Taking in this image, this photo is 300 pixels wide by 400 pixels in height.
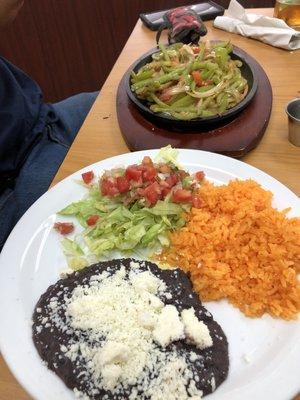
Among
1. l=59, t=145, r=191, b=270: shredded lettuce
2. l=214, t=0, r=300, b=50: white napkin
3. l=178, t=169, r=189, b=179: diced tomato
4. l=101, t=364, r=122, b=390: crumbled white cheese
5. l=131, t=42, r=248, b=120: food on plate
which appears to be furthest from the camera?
l=214, t=0, r=300, b=50: white napkin

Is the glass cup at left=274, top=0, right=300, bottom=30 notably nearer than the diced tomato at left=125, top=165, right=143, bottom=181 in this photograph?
No

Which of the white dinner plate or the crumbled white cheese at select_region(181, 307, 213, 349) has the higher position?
the crumbled white cheese at select_region(181, 307, 213, 349)

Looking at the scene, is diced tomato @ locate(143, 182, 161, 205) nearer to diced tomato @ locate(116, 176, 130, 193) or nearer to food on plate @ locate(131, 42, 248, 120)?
diced tomato @ locate(116, 176, 130, 193)

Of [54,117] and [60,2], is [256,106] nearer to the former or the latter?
[54,117]

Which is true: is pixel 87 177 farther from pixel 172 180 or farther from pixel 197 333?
pixel 197 333

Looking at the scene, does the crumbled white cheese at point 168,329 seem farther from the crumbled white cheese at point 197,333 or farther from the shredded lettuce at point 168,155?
the shredded lettuce at point 168,155

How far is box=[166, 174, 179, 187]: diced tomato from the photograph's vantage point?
1.50 meters

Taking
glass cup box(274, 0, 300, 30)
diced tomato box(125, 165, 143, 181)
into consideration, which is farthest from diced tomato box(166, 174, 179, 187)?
glass cup box(274, 0, 300, 30)

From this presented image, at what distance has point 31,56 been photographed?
143 inches

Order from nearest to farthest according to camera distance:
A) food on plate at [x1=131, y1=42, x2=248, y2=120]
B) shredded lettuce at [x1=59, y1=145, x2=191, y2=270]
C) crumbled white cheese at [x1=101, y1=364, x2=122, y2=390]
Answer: crumbled white cheese at [x1=101, y1=364, x2=122, y2=390]
shredded lettuce at [x1=59, y1=145, x2=191, y2=270]
food on plate at [x1=131, y1=42, x2=248, y2=120]

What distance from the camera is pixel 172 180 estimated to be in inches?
59.6

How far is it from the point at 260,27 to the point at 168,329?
1822mm

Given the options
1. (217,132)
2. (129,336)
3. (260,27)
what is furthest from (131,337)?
(260,27)

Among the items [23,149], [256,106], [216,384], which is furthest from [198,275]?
[23,149]
